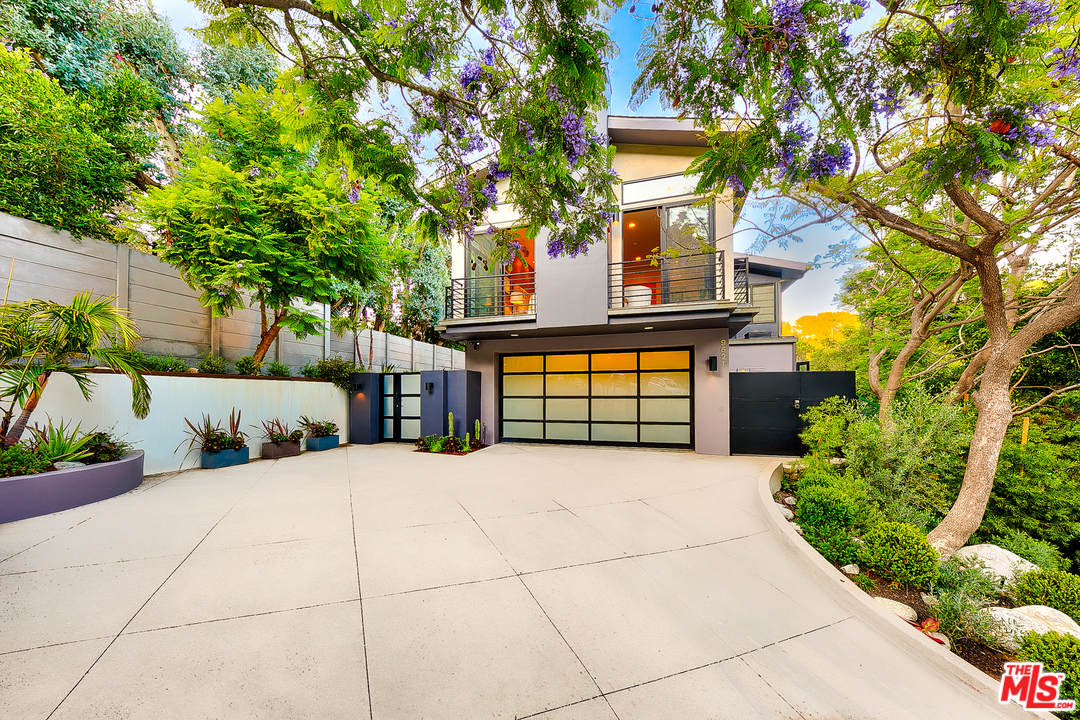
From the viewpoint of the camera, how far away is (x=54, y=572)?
2.43 metres

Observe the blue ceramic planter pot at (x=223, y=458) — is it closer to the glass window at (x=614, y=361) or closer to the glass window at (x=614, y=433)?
the glass window at (x=614, y=433)

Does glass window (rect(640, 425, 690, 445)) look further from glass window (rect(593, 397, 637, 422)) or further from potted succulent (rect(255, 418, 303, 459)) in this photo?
potted succulent (rect(255, 418, 303, 459))

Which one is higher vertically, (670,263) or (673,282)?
(670,263)

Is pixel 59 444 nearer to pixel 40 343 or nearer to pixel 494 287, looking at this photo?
pixel 40 343

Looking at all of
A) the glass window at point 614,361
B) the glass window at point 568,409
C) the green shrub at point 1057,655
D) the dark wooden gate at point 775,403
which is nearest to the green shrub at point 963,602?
the green shrub at point 1057,655

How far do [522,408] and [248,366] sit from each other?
556 cm

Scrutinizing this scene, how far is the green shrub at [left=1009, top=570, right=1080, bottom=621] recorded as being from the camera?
89.7 inches

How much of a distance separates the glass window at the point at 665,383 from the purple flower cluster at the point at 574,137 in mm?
5847

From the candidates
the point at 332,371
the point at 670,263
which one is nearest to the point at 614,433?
the point at 670,263

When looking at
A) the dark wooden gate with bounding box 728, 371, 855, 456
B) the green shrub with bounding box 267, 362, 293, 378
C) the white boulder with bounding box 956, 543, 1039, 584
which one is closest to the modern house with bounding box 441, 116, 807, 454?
the dark wooden gate with bounding box 728, 371, 855, 456

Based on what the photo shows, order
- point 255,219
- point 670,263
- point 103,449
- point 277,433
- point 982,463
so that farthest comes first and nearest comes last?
point 670,263 < point 277,433 < point 255,219 < point 103,449 < point 982,463

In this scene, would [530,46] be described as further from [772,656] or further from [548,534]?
[772,656]

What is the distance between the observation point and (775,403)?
22.4 ft

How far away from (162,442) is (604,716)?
6.89m
